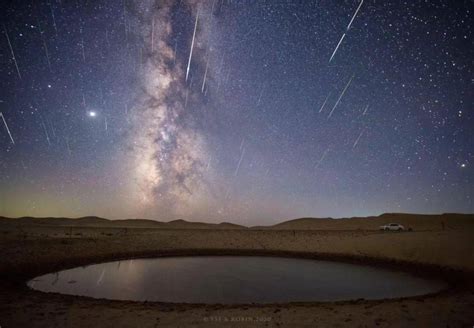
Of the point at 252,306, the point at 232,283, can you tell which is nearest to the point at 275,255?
the point at 232,283

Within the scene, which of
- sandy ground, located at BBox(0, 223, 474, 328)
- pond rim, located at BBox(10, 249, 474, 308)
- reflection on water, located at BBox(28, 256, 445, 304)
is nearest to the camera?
sandy ground, located at BBox(0, 223, 474, 328)

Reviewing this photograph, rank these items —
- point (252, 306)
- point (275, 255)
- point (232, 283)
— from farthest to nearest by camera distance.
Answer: point (275, 255), point (232, 283), point (252, 306)

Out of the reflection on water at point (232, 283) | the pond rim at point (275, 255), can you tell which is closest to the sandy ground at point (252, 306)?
the pond rim at point (275, 255)

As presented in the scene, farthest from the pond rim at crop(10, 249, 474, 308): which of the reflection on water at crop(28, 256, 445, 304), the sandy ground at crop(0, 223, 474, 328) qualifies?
the reflection on water at crop(28, 256, 445, 304)

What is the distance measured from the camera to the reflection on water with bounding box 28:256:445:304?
11.4m

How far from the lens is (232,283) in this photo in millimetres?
13938

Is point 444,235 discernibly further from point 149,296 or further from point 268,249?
point 149,296

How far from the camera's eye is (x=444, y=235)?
2291 cm

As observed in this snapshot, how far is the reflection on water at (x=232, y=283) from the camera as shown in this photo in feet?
37.5

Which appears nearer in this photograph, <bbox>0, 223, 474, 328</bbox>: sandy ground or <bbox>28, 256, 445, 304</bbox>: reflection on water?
<bbox>0, 223, 474, 328</bbox>: sandy ground

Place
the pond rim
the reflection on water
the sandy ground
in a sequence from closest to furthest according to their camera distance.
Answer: the sandy ground, the pond rim, the reflection on water

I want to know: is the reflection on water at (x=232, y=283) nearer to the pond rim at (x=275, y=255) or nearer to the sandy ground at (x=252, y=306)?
the pond rim at (x=275, y=255)

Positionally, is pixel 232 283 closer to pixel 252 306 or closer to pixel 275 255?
pixel 252 306

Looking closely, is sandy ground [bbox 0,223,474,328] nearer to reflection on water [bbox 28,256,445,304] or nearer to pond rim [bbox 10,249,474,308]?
pond rim [bbox 10,249,474,308]
